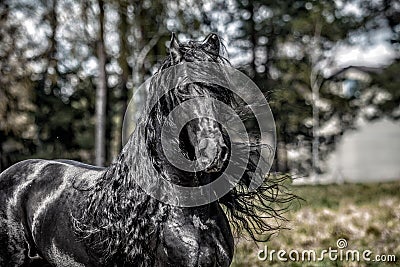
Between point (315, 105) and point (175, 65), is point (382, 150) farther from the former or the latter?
point (175, 65)

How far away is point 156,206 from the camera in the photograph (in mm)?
3090

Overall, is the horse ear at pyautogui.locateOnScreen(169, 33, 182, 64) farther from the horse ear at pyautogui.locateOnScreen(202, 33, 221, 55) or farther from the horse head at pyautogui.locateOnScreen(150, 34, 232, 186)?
the horse ear at pyautogui.locateOnScreen(202, 33, 221, 55)

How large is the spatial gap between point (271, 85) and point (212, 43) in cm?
802

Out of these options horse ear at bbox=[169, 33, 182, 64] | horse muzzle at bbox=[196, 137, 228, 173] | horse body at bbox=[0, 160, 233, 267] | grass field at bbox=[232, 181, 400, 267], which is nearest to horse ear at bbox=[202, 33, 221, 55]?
horse ear at bbox=[169, 33, 182, 64]

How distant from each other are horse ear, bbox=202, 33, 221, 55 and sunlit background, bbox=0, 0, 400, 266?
577 millimetres

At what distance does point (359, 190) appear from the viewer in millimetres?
15078

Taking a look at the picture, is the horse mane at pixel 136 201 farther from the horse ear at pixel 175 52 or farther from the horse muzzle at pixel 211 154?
the horse muzzle at pixel 211 154

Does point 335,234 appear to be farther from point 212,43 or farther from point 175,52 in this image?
point 175,52

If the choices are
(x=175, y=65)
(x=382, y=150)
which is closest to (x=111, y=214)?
(x=175, y=65)

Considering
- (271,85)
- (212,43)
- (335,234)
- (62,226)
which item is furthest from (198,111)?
(271,85)

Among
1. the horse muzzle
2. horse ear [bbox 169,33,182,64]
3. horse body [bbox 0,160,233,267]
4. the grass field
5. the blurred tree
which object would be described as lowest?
the grass field

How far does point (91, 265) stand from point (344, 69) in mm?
26885

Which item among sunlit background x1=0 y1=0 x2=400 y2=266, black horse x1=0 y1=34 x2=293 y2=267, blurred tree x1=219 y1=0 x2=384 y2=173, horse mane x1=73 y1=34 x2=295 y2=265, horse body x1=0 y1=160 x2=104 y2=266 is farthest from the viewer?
blurred tree x1=219 y1=0 x2=384 y2=173

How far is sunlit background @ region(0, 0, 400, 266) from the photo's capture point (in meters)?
8.50
